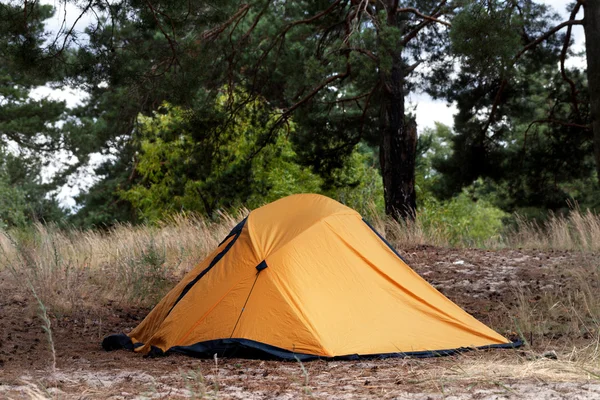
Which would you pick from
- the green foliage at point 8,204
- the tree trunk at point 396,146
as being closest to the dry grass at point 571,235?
the tree trunk at point 396,146

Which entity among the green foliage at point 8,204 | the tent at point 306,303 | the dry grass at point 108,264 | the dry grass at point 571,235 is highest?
the green foliage at point 8,204

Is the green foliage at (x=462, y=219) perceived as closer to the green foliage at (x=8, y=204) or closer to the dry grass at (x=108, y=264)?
the dry grass at (x=108, y=264)

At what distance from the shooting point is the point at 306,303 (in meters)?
5.90

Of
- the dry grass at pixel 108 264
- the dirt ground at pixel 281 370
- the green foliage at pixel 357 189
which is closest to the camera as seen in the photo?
the dirt ground at pixel 281 370

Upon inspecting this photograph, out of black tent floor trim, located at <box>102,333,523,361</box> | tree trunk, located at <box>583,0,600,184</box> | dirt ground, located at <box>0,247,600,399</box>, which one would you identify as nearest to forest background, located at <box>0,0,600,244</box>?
tree trunk, located at <box>583,0,600,184</box>

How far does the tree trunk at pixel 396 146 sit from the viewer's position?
41.6 ft

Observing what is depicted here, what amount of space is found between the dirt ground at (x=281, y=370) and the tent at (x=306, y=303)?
234 millimetres

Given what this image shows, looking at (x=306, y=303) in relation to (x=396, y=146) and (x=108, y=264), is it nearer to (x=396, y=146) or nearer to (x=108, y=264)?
(x=108, y=264)

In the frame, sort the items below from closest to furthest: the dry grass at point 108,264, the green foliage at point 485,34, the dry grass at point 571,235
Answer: the dry grass at point 108,264, the green foliage at point 485,34, the dry grass at point 571,235

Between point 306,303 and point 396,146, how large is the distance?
24.1ft

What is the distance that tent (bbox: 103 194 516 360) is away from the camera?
5750mm

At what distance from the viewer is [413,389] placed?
396 cm

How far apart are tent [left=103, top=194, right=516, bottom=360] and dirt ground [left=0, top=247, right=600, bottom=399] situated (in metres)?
0.23

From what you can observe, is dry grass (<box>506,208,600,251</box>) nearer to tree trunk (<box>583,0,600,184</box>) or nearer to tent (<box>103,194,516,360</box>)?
tree trunk (<box>583,0,600,184</box>)
